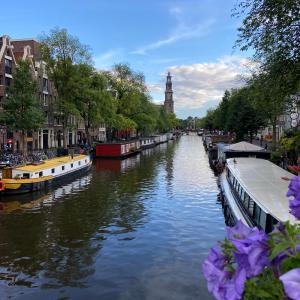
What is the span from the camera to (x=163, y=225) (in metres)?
22.5

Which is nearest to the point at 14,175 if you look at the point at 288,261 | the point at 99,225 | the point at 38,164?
the point at 38,164

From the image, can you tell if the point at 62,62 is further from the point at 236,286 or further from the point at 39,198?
the point at 236,286

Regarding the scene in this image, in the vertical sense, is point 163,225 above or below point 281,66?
below

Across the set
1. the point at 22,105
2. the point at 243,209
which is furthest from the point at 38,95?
the point at 243,209

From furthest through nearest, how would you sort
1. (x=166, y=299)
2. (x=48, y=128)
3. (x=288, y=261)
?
(x=48, y=128)
(x=166, y=299)
(x=288, y=261)

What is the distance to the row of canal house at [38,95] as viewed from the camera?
192 ft

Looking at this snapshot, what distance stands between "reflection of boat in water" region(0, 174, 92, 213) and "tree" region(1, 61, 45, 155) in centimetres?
1199

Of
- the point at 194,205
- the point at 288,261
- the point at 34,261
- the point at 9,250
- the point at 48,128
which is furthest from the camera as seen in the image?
the point at 48,128

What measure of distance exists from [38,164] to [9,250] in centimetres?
1871

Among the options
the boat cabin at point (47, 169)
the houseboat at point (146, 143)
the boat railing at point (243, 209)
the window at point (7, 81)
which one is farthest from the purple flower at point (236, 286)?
the houseboat at point (146, 143)

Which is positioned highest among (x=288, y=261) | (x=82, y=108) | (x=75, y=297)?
(x=82, y=108)

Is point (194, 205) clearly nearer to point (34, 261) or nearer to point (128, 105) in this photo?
point (34, 261)

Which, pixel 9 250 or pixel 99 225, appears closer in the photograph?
pixel 9 250

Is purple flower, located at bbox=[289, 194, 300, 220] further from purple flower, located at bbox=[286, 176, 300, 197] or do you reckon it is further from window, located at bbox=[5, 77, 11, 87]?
window, located at bbox=[5, 77, 11, 87]
